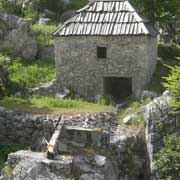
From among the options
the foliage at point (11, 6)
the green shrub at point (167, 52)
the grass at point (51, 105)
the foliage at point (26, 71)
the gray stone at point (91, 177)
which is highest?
the foliage at point (11, 6)

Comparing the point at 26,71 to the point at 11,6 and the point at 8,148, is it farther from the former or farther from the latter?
the point at 11,6

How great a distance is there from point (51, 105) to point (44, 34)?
10484 millimetres

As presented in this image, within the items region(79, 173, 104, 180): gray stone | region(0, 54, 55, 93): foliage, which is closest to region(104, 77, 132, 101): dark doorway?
region(0, 54, 55, 93): foliage

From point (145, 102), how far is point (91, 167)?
22.7 ft

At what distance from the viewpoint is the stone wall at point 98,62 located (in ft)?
76.3

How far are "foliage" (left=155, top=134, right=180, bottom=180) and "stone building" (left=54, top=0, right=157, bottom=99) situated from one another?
7.09 meters

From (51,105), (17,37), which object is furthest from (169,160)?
(17,37)

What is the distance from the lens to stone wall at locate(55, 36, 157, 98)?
76.3 ft

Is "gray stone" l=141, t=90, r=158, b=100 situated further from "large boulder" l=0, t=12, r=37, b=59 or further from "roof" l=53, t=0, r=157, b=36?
"large boulder" l=0, t=12, r=37, b=59

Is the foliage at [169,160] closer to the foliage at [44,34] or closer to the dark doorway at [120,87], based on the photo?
the dark doorway at [120,87]

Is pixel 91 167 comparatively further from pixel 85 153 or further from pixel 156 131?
pixel 156 131

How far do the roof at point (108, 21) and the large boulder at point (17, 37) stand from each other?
5.29 meters

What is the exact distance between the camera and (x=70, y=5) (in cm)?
3653

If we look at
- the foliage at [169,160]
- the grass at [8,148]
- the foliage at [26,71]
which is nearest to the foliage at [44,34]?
the foliage at [26,71]
